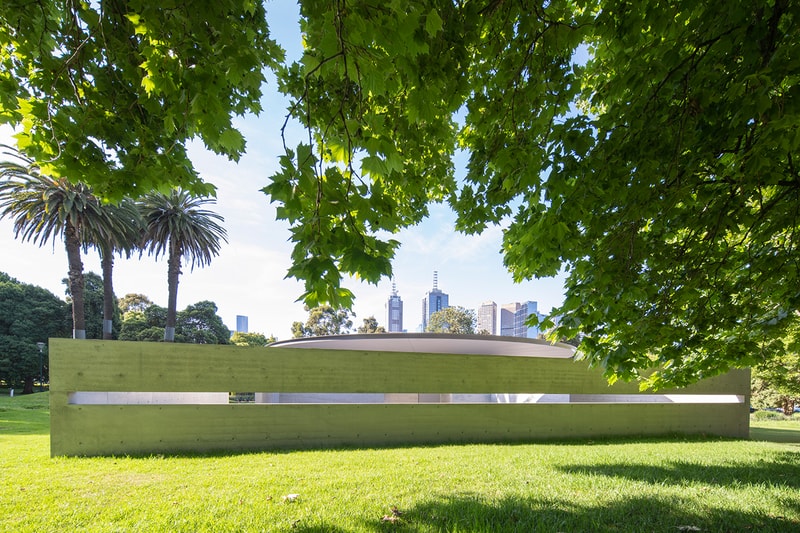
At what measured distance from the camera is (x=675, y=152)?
3.27m

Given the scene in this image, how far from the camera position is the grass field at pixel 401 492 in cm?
362

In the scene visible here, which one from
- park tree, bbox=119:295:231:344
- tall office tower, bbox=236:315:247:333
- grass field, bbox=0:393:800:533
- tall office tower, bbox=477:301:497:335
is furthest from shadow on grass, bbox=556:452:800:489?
tall office tower, bbox=236:315:247:333

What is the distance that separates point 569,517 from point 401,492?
1.90 m

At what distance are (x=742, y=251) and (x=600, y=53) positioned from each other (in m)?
3.11

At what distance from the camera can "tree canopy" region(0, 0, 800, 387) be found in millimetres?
2213

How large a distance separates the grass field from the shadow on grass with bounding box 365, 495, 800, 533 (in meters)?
0.02

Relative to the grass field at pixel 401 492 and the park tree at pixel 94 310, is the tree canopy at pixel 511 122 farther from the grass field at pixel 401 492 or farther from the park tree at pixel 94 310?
the park tree at pixel 94 310

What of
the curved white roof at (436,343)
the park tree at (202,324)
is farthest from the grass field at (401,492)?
the park tree at (202,324)

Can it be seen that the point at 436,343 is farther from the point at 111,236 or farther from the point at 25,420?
the point at 111,236

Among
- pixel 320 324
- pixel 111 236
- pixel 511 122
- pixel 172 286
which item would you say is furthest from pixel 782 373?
pixel 320 324

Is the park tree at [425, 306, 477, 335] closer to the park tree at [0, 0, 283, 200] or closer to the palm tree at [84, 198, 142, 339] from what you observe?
the palm tree at [84, 198, 142, 339]

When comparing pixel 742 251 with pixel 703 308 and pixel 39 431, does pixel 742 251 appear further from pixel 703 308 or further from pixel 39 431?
pixel 39 431

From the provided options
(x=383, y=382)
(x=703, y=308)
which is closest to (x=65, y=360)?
(x=383, y=382)

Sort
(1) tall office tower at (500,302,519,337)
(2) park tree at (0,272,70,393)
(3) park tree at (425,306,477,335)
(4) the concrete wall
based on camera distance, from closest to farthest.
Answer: (4) the concrete wall
(2) park tree at (0,272,70,393)
(3) park tree at (425,306,477,335)
(1) tall office tower at (500,302,519,337)
